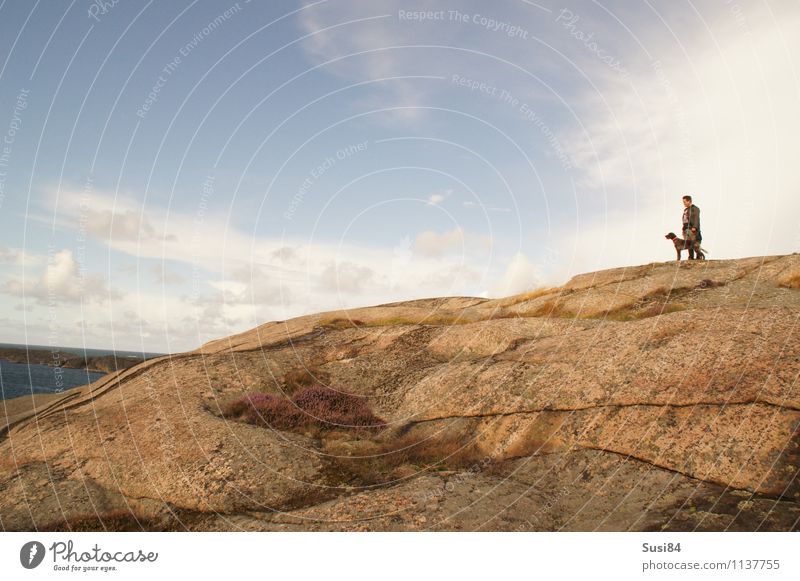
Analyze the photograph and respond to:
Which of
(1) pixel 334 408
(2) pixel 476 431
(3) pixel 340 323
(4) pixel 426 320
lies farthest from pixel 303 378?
(2) pixel 476 431

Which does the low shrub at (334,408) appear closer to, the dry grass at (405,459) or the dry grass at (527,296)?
the dry grass at (405,459)

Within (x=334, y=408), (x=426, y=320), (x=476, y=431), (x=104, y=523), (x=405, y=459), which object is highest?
(x=426, y=320)

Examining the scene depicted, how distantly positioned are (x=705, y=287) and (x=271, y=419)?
2155cm

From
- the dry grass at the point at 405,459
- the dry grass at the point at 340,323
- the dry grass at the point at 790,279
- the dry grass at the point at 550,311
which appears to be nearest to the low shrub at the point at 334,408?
the dry grass at the point at 405,459

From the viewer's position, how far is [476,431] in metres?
16.7

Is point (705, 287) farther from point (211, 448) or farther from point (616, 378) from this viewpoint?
point (211, 448)

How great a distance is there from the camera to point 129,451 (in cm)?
1617

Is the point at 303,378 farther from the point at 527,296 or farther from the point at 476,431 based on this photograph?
the point at 527,296

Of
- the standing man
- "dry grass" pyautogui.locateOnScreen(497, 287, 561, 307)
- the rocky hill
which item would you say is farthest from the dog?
"dry grass" pyautogui.locateOnScreen(497, 287, 561, 307)

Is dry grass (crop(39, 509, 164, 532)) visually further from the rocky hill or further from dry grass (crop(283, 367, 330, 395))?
dry grass (crop(283, 367, 330, 395))

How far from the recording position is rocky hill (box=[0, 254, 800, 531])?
12242 mm

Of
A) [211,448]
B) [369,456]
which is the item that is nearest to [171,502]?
[211,448]

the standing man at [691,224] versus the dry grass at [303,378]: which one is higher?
the standing man at [691,224]

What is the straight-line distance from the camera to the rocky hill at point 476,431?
12.2 meters
